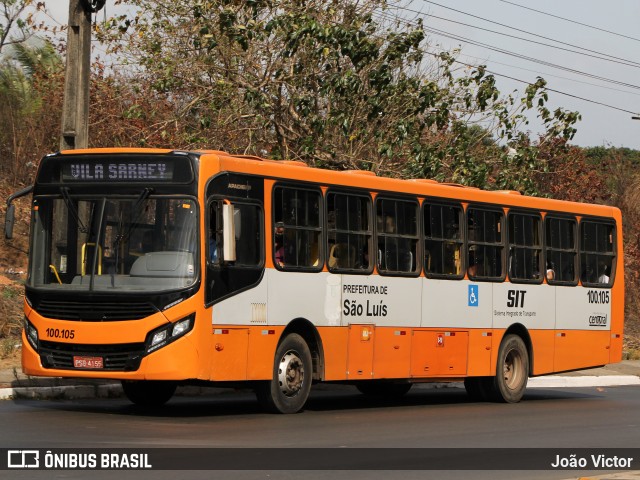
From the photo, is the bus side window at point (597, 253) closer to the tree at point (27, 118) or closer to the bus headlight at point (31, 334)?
the bus headlight at point (31, 334)

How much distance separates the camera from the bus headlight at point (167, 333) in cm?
1575

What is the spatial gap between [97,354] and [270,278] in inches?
98.5

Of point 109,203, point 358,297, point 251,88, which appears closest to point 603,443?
point 358,297

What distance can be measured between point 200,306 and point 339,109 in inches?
453

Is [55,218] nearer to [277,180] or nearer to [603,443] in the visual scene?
[277,180]

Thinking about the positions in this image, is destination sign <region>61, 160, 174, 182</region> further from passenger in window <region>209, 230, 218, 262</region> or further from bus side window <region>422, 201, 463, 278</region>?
bus side window <region>422, 201, 463, 278</region>

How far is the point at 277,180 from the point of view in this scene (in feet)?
57.4

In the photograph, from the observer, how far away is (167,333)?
622 inches

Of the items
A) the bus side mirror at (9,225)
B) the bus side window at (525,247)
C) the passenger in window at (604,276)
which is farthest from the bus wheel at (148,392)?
the passenger in window at (604,276)

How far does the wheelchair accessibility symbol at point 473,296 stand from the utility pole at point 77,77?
6223mm

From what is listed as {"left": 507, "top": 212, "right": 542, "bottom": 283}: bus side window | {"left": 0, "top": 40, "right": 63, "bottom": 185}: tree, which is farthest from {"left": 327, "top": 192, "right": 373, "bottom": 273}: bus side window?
{"left": 0, "top": 40, "right": 63, "bottom": 185}: tree

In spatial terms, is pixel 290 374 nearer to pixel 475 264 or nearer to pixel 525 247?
pixel 475 264

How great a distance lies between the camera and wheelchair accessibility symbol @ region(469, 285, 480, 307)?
2112cm

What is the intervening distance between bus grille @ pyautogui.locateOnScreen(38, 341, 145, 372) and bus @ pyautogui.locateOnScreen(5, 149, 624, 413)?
0.02 m
